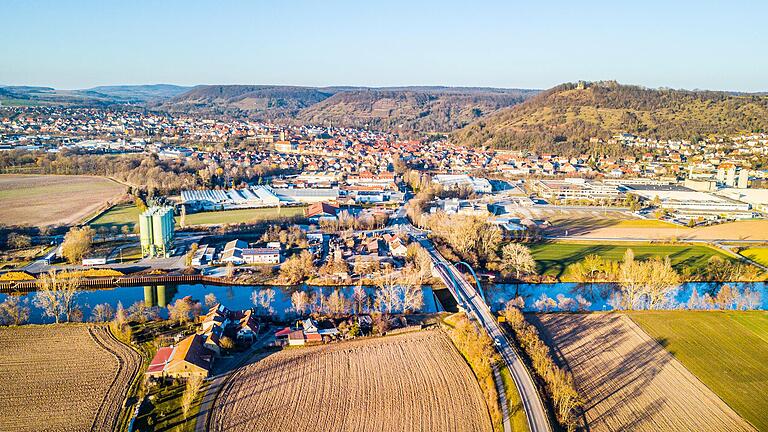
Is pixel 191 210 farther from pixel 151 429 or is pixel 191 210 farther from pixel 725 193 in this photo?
pixel 725 193

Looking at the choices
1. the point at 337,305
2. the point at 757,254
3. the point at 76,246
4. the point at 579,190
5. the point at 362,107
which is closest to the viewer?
the point at 337,305

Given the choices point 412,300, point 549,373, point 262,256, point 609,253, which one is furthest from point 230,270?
point 609,253

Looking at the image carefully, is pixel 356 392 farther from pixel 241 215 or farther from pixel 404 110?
pixel 404 110

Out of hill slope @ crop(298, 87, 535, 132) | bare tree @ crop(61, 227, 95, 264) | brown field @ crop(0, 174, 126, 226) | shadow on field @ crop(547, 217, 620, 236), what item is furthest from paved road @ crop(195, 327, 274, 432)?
hill slope @ crop(298, 87, 535, 132)

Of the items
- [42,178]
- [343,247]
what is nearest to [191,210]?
[343,247]

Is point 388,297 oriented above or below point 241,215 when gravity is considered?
below

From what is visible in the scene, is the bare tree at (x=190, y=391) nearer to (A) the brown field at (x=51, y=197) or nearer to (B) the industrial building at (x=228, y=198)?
(A) the brown field at (x=51, y=197)
